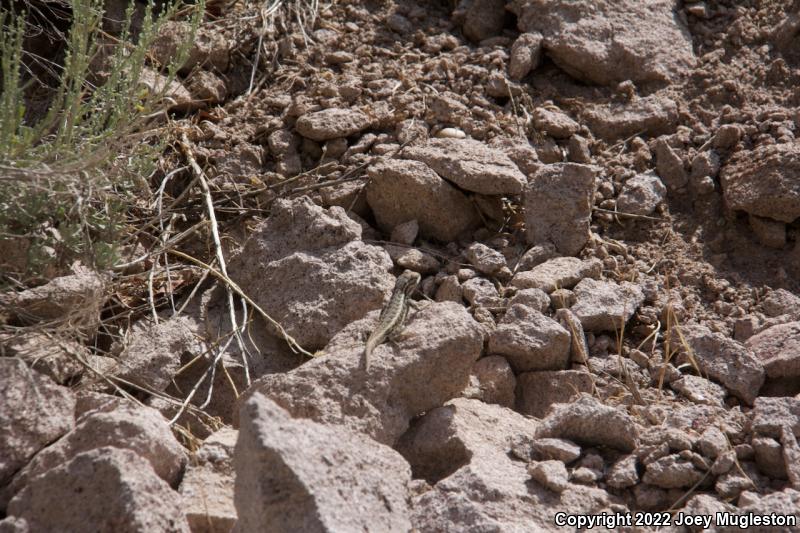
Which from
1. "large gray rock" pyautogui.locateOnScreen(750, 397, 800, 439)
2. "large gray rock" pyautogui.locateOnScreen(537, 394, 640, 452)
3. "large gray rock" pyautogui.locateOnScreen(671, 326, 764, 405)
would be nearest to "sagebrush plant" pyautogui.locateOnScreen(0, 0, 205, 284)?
"large gray rock" pyautogui.locateOnScreen(537, 394, 640, 452)

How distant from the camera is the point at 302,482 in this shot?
2848 millimetres

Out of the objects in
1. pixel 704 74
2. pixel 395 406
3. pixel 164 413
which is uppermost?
pixel 704 74

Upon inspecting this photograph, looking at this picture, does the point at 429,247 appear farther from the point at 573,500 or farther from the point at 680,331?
the point at 573,500

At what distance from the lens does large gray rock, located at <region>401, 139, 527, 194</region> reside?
191 inches

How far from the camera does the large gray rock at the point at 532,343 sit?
411 cm

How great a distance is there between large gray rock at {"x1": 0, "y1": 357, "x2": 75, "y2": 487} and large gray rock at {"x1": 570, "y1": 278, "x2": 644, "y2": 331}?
2257 millimetres

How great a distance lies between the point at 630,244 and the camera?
16.3ft

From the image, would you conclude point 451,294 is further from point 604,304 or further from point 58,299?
point 58,299

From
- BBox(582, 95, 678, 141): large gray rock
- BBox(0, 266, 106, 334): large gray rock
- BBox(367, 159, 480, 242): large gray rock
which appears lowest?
BBox(0, 266, 106, 334): large gray rock

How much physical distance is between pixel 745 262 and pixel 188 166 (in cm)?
298

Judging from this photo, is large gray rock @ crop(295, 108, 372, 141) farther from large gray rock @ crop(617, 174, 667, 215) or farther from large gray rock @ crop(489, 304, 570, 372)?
large gray rock @ crop(489, 304, 570, 372)

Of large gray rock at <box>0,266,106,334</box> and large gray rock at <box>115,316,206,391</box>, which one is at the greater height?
large gray rock at <box>0,266,106,334</box>

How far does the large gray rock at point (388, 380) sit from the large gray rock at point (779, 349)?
1.29 m

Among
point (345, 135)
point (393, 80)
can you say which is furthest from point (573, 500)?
point (393, 80)
